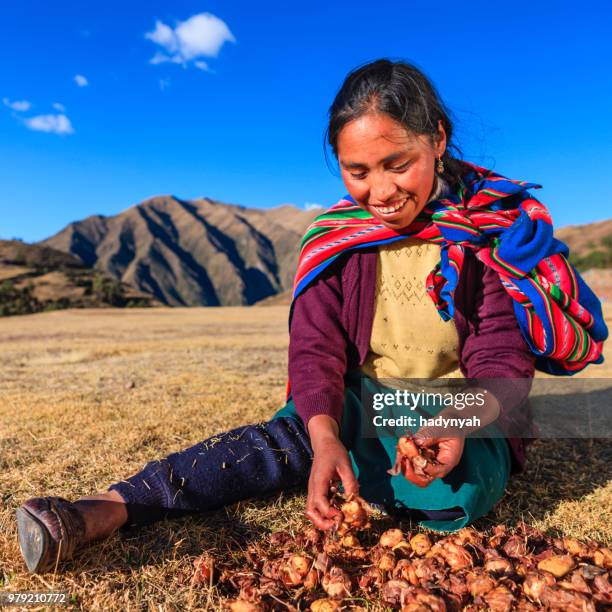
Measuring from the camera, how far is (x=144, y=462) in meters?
3.44

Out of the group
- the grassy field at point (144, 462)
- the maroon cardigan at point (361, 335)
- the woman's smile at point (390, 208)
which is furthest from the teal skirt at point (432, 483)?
the woman's smile at point (390, 208)

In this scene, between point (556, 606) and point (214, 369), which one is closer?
point (556, 606)

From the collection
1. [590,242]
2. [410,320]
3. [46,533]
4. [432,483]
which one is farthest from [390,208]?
[590,242]

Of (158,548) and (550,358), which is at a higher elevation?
(550,358)

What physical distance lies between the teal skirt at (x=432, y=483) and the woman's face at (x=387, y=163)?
0.95 meters

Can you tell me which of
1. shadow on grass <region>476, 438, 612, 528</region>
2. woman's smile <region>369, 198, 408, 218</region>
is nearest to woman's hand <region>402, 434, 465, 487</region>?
shadow on grass <region>476, 438, 612, 528</region>

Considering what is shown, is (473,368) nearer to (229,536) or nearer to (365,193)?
(365,193)

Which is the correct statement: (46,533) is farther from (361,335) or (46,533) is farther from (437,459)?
(361,335)

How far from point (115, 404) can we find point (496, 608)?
4069mm

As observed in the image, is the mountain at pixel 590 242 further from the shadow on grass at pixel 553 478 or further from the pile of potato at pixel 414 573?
the pile of potato at pixel 414 573

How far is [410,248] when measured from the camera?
2867 mm

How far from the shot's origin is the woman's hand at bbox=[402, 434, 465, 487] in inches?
85.2

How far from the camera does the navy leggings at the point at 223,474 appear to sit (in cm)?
245

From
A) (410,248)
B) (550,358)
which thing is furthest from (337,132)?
(550,358)
